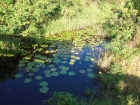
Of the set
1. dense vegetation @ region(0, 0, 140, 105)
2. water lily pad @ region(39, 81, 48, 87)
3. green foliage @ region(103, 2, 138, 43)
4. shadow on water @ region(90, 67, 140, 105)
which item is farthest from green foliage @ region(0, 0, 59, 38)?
shadow on water @ region(90, 67, 140, 105)

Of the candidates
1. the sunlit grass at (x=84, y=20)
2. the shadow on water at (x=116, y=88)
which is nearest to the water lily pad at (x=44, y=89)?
the shadow on water at (x=116, y=88)

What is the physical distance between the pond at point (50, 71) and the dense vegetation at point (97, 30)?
48cm

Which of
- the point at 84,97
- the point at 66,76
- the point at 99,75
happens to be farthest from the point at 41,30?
the point at 84,97

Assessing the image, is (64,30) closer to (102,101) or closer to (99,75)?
(99,75)

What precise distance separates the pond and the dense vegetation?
48cm

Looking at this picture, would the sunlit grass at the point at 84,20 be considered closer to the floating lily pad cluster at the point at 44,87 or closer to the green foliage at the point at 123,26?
the green foliage at the point at 123,26

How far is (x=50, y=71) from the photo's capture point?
7.46 meters

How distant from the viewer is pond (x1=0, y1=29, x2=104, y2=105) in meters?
6.33

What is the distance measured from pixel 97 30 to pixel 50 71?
4.79 meters

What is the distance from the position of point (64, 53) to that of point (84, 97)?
2897 mm

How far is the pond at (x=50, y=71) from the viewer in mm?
6332

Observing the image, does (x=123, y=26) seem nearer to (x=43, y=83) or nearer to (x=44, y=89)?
(x=43, y=83)

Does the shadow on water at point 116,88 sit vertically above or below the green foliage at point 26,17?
below

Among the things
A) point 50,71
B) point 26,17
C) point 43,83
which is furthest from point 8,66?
point 26,17
